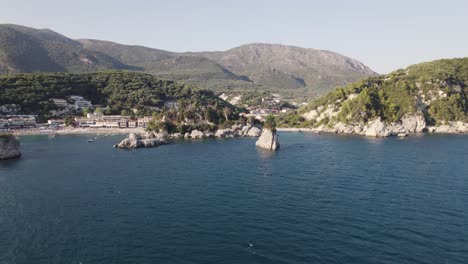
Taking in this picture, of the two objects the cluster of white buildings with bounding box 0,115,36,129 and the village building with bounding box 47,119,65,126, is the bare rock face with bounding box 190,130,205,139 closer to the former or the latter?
the village building with bounding box 47,119,65,126

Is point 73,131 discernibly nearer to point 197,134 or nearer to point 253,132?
point 197,134

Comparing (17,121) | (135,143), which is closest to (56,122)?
(17,121)

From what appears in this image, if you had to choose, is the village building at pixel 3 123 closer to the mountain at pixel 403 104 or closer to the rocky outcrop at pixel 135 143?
the rocky outcrop at pixel 135 143

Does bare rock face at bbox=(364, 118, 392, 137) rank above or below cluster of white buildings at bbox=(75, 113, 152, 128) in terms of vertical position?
above

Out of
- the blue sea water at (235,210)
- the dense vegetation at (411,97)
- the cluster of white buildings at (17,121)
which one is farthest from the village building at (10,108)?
the dense vegetation at (411,97)

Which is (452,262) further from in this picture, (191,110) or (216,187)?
(191,110)

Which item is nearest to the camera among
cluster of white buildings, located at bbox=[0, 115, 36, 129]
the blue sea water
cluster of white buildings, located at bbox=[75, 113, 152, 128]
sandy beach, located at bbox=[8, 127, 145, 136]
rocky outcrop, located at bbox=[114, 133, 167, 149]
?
the blue sea water

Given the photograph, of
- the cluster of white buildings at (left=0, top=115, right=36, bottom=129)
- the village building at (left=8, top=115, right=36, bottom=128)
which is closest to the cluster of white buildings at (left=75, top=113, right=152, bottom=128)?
the village building at (left=8, top=115, right=36, bottom=128)
